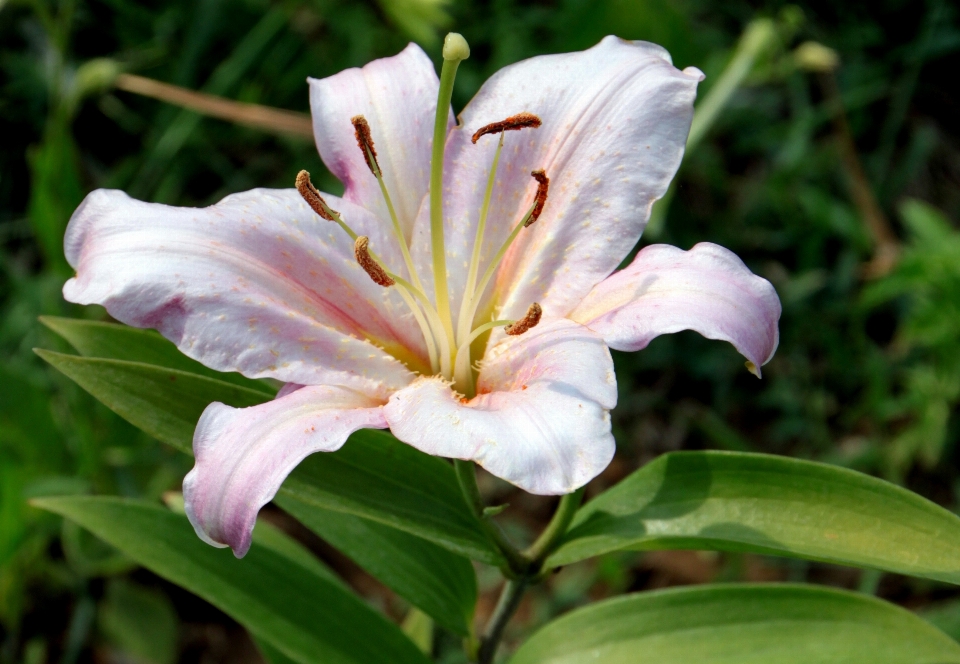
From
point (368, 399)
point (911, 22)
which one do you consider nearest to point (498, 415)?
point (368, 399)

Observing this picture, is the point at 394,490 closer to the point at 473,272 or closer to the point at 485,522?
the point at 485,522

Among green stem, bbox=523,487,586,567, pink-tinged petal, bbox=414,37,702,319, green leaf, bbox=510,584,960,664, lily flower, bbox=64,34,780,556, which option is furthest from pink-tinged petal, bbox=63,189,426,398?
green leaf, bbox=510,584,960,664

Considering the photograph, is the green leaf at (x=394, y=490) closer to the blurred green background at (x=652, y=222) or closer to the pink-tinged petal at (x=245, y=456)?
the pink-tinged petal at (x=245, y=456)

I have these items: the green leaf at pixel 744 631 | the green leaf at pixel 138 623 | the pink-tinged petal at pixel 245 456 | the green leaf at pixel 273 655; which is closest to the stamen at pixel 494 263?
the pink-tinged petal at pixel 245 456

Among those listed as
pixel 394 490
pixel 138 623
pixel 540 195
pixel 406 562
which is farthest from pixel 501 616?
pixel 138 623

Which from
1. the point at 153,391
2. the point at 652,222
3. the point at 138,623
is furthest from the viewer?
the point at 138,623

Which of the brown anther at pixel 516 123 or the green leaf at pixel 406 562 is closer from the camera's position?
the brown anther at pixel 516 123

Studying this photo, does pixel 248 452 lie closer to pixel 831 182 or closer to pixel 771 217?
pixel 771 217
